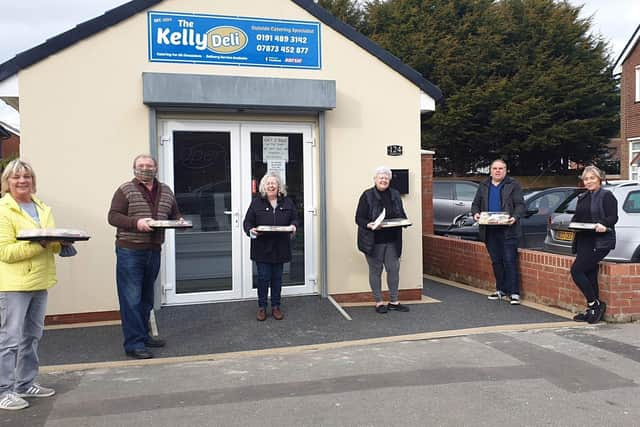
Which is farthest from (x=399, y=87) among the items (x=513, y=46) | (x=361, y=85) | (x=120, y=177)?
(x=513, y=46)

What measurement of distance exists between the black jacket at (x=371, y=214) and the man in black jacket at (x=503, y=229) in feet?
4.41

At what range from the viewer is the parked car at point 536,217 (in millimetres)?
12391

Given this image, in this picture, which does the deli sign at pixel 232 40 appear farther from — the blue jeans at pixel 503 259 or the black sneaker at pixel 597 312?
the black sneaker at pixel 597 312

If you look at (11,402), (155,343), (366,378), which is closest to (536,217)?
(366,378)

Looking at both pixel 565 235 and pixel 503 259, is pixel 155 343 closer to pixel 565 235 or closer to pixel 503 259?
pixel 503 259

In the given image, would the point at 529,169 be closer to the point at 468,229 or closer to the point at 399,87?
the point at 468,229

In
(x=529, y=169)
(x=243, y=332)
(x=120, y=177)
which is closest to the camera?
(x=243, y=332)

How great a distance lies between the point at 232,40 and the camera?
25.1 ft

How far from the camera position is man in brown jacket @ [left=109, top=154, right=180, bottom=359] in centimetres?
592

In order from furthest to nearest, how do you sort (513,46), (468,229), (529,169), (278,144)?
(529,169) < (513,46) < (468,229) < (278,144)

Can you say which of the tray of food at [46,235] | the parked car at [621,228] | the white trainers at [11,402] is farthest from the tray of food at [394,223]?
the white trainers at [11,402]

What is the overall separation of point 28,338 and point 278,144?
403 cm

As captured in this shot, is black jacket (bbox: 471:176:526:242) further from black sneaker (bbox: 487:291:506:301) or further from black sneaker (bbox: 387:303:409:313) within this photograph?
black sneaker (bbox: 387:303:409:313)

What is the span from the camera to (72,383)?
208 inches
